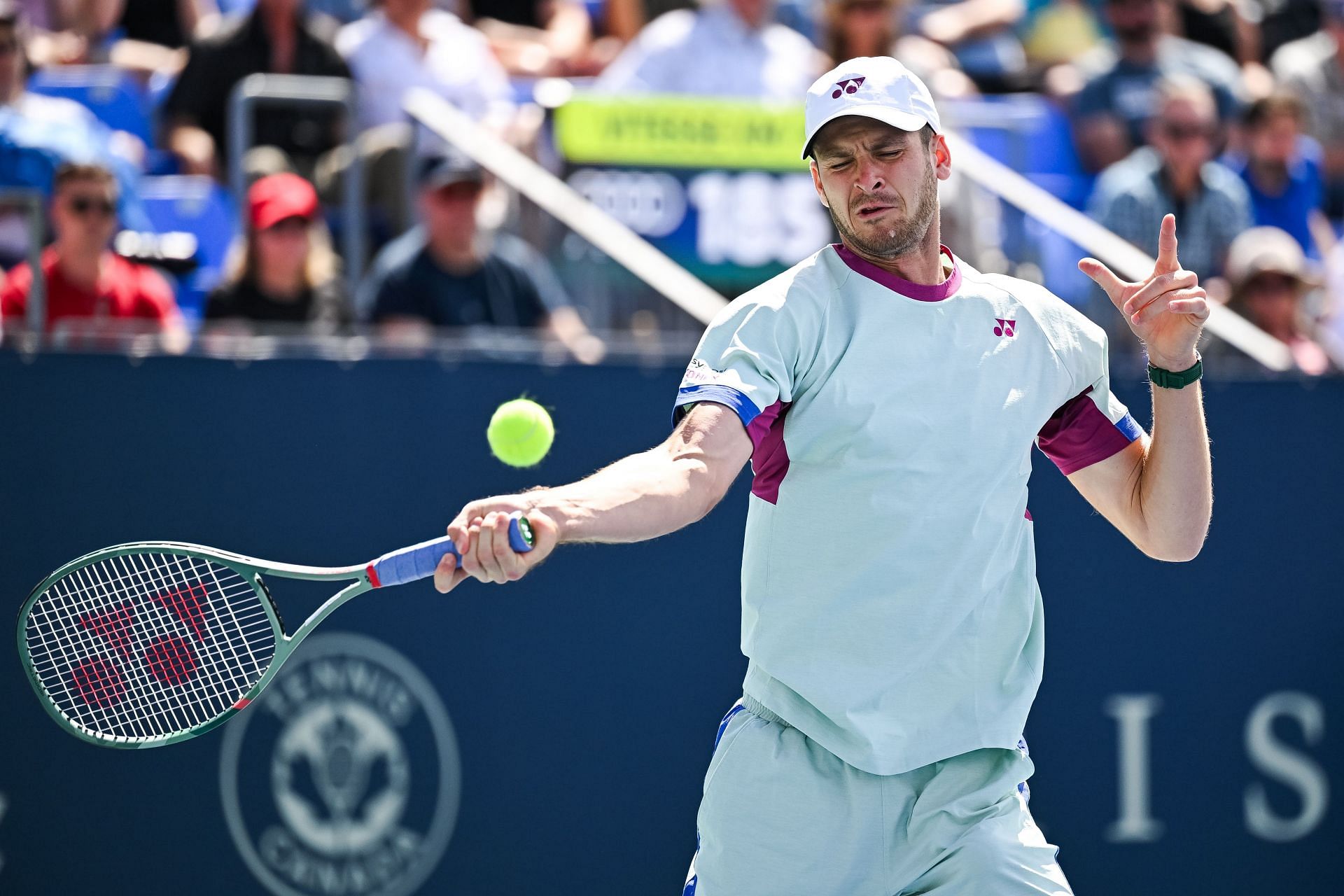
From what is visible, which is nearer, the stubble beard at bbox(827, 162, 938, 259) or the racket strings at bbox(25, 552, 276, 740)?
the stubble beard at bbox(827, 162, 938, 259)

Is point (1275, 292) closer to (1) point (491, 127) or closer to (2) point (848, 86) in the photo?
(1) point (491, 127)

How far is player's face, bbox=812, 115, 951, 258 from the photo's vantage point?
10.6 ft

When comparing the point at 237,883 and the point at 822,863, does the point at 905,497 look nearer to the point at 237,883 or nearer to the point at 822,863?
the point at 822,863

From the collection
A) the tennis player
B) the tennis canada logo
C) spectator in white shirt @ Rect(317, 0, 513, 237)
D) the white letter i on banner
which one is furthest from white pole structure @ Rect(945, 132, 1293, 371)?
the tennis player

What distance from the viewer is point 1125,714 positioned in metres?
5.86

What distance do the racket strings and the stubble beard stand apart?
1432 mm

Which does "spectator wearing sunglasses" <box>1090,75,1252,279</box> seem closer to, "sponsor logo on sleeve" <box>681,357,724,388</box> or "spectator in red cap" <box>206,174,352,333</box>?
"spectator in red cap" <box>206,174,352,333</box>

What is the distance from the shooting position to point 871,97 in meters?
3.20

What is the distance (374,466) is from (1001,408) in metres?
2.76

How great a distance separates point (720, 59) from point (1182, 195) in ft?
6.81

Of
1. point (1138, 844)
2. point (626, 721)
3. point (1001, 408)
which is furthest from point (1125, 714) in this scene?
point (1001, 408)

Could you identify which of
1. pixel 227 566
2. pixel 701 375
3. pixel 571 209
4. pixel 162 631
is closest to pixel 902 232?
pixel 701 375

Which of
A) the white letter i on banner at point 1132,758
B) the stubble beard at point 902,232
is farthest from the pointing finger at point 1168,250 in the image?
the white letter i on banner at point 1132,758

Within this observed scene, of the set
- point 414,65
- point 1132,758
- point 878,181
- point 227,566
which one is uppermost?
point 414,65
